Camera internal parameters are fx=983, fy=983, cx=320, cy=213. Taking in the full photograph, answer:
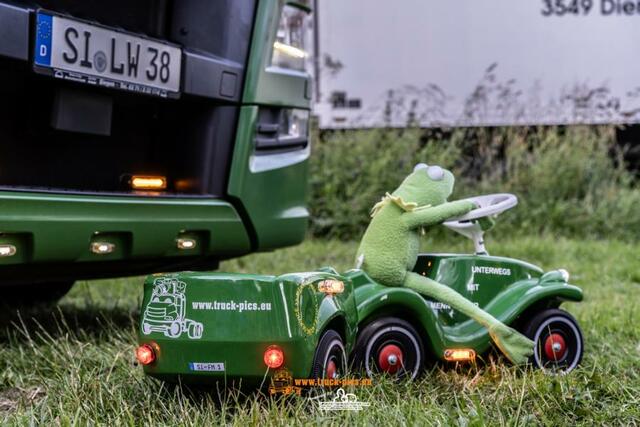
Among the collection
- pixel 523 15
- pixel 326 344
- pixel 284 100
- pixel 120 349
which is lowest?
pixel 120 349

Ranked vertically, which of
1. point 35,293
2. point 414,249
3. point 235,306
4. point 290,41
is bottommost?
point 35,293

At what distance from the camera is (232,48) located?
3977mm

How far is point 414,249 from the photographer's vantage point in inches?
130

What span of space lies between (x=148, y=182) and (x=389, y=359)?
1.33 metres

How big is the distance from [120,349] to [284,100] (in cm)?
129

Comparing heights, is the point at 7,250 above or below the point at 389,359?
above

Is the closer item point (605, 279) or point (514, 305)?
point (514, 305)

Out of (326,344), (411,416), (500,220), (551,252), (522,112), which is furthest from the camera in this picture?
(522,112)

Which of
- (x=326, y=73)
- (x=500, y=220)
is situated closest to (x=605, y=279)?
(x=500, y=220)

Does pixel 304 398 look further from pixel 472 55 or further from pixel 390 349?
pixel 472 55

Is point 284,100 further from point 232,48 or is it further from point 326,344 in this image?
point 326,344

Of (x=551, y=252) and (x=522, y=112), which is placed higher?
(x=522, y=112)

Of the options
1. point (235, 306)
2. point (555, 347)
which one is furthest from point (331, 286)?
point (555, 347)

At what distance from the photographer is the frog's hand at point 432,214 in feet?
10.7
